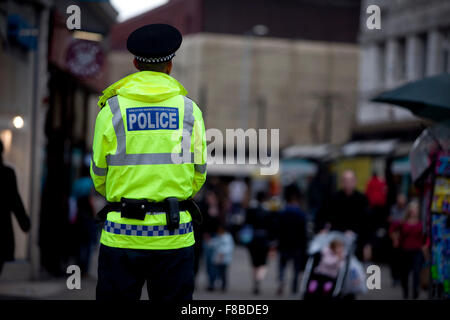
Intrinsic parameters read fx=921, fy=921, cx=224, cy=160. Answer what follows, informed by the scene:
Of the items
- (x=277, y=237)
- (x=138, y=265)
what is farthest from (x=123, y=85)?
(x=277, y=237)

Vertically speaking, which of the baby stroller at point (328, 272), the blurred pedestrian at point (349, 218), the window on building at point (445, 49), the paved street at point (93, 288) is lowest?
the paved street at point (93, 288)

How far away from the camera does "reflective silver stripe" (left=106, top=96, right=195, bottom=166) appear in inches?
179

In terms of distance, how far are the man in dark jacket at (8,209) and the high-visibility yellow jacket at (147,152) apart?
11.4 ft

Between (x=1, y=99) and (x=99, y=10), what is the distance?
518 centimetres

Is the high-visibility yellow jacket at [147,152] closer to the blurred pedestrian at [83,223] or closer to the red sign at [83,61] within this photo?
the blurred pedestrian at [83,223]

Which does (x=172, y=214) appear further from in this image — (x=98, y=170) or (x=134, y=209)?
(x=98, y=170)

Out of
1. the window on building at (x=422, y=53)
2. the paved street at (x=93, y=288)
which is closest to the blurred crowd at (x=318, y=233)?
the paved street at (x=93, y=288)

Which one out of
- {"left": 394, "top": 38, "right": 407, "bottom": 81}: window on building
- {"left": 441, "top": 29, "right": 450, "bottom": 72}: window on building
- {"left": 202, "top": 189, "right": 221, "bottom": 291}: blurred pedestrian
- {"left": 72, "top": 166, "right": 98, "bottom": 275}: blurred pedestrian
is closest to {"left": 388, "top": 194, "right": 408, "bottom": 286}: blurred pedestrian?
{"left": 202, "top": 189, "right": 221, "bottom": 291}: blurred pedestrian

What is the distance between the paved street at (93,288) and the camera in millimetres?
10367

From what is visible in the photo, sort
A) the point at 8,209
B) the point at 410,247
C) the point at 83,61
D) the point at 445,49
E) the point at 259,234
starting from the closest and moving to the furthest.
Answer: the point at 8,209, the point at 410,247, the point at 83,61, the point at 259,234, the point at 445,49

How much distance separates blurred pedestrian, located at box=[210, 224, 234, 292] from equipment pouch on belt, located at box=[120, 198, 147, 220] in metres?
10.1

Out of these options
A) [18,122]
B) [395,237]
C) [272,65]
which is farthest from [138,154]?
[272,65]

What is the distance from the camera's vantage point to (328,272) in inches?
429

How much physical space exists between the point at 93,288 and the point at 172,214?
7.73m
